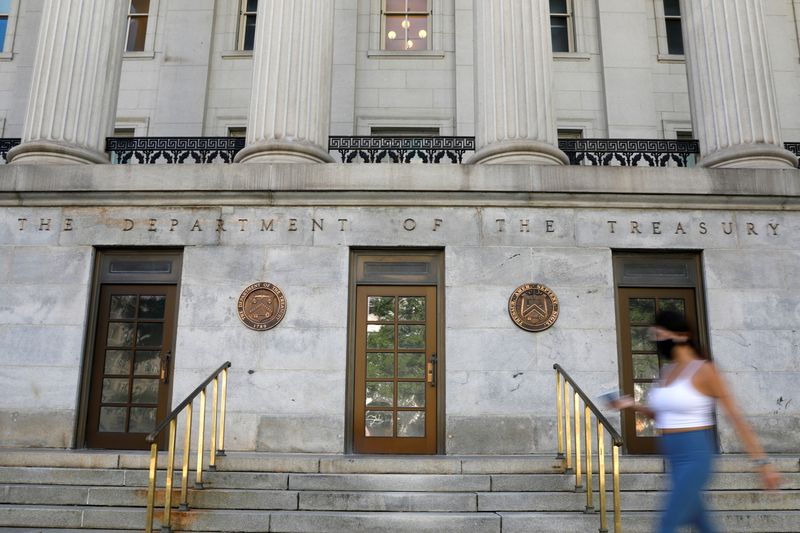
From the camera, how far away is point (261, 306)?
10.5 m

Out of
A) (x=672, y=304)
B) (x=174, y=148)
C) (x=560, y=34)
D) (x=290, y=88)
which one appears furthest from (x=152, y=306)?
(x=560, y=34)

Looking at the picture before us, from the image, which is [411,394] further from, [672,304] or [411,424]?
[672,304]

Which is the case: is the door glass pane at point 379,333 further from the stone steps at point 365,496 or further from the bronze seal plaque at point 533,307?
the stone steps at point 365,496

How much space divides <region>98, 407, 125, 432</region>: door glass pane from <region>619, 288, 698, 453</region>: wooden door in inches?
294

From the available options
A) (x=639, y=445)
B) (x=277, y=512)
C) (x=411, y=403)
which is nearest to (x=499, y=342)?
(x=411, y=403)

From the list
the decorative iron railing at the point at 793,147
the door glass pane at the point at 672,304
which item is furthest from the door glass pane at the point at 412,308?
the decorative iron railing at the point at 793,147

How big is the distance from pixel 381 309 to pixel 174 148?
A: 440cm

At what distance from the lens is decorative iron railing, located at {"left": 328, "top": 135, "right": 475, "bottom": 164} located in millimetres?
11695

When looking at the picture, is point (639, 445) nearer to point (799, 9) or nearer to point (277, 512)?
point (277, 512)

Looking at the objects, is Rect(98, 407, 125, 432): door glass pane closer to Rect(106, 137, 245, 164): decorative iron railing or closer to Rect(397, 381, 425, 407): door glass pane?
Rect(106, 137, 245, 164): decorative iron railing

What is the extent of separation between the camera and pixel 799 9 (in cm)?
1786

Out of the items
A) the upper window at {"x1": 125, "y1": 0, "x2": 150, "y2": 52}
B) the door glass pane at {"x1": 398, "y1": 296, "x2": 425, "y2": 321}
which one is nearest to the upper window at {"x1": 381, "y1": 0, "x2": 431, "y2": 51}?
the upper window at {"x1": 125, "y1": 0, "x2": 150, "y2": 52}

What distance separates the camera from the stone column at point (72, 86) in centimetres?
1121

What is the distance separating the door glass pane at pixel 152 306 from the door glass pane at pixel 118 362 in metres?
0.62
